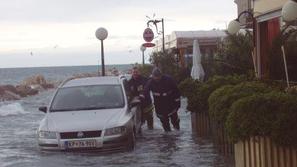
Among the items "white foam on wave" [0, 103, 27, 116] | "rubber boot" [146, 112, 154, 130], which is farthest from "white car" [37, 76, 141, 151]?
"white foam on wave" [0, 103, 27, 116]

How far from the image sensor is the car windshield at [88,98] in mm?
14180

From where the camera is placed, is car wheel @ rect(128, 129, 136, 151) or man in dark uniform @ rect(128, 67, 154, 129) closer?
car wheel @ rect(128, 129, 136, 151)

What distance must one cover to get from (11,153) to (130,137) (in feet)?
10.3

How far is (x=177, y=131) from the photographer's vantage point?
17.3m

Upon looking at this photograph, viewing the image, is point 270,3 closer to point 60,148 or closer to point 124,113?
point 124,113

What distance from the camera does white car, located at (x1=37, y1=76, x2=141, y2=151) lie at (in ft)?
41.5

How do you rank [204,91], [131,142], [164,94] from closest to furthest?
1. [131,142]
2. [204,91]
3. [164,94]

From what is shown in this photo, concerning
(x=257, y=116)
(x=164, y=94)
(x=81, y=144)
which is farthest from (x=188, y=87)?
(x=257, y=116)

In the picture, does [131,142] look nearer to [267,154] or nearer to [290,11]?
[290,11]

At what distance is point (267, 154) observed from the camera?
865cm

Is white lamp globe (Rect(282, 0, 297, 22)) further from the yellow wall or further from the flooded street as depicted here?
the yellow wall

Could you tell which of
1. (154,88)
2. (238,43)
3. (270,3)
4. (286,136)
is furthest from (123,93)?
(238,43)

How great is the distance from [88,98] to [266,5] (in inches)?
247

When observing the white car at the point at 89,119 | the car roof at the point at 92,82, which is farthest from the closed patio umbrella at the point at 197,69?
the white car at the point at 89,119
